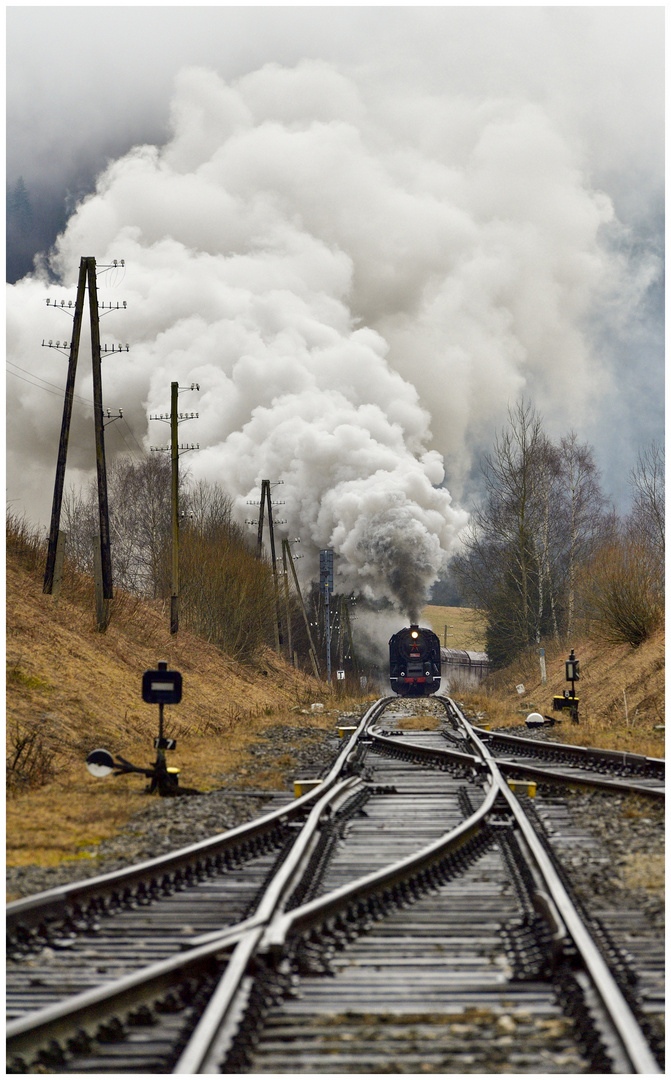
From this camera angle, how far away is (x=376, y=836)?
6.80 m

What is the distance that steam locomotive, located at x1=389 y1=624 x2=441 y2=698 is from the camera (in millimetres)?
35688

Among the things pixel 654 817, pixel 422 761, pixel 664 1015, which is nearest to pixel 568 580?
pixel 422 761

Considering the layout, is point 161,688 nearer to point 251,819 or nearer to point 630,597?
point 251,819

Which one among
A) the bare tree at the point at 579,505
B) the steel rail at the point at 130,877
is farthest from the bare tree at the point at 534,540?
the steel rail at the point at 130,877

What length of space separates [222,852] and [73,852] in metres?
1.12

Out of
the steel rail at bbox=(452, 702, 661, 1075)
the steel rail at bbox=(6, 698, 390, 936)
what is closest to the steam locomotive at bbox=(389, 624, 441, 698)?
the steel rail at bbox=(6, 698, 390, 936)

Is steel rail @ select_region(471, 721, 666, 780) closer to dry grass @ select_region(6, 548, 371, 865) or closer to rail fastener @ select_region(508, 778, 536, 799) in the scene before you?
rail fastener @ select_region(508, 778, 536, 799)

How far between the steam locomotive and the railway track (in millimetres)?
29194

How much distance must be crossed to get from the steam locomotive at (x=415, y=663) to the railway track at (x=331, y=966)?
29194 millimetres

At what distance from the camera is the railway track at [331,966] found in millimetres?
3076

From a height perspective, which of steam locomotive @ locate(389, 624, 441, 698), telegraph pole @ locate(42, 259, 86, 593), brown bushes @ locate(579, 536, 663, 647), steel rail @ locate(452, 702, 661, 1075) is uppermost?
telegraph pole @ locate(42, 259, 86, 593)

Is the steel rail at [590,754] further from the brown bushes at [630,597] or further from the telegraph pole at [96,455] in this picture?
the telegraph pole at [96,455]

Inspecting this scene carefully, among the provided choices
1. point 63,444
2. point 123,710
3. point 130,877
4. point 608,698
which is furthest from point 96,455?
point 130,877

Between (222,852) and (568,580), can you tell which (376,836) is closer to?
(222,852)
